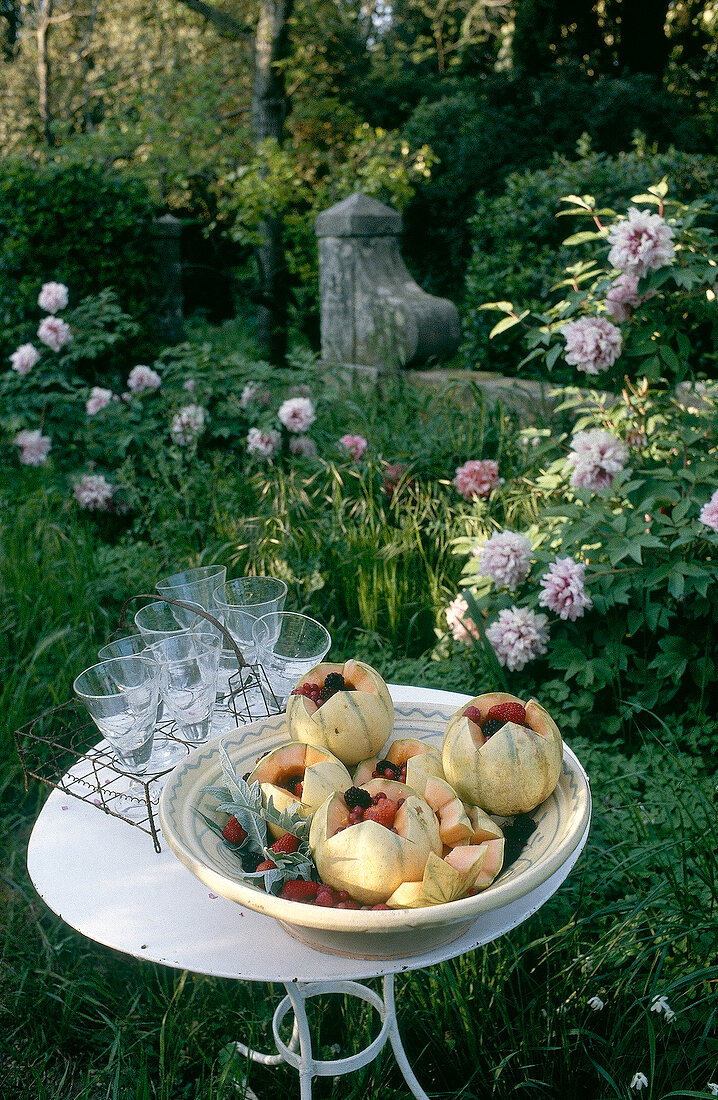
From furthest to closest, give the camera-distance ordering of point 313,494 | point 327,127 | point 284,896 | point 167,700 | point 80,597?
point 327,127 < point 313,494 < point 80,597 < point 167,700 < point 284,896

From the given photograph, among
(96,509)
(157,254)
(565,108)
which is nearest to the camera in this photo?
(96,509)

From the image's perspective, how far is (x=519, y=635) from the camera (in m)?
2.53

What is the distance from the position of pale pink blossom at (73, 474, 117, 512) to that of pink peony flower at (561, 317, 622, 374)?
2561mm

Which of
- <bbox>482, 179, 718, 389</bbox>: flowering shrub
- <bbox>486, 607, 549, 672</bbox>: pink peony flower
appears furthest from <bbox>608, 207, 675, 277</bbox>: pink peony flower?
<bbox>486, 607, 549, 672</bbox>: pink peony flower

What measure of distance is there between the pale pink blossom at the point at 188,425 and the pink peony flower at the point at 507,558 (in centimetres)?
220

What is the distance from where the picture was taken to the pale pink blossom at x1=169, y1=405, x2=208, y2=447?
14.1ft

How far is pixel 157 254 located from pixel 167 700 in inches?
193

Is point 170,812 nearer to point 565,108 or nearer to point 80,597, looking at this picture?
point 80,597

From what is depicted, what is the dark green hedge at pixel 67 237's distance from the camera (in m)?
5.19

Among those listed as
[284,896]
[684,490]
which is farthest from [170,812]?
[684,490]

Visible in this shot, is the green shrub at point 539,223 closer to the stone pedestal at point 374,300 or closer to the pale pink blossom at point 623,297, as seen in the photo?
the stone pedestal at point 374,300

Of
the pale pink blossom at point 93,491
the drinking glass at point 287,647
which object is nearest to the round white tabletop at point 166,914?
the drinking glass at point 287,647

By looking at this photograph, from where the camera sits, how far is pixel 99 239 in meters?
5.45

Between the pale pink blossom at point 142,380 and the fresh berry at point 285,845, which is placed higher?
the pale pink blossom at point 142,380
